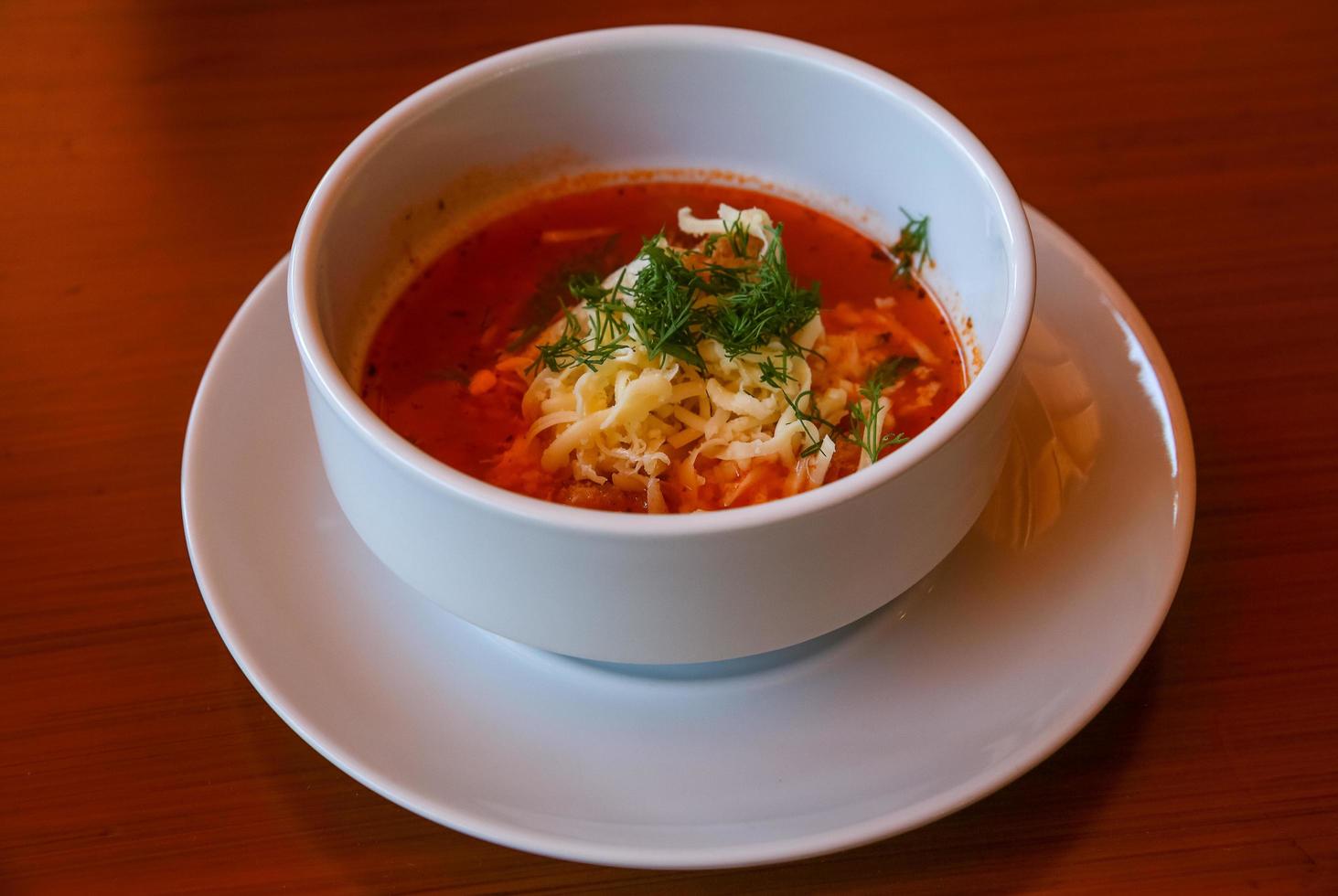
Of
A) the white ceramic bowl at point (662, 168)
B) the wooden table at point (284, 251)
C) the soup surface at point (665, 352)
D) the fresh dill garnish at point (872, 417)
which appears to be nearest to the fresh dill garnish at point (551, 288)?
the soup surface at point (665, 352)

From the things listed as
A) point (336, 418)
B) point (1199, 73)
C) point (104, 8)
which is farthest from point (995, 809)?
point (104, 8)

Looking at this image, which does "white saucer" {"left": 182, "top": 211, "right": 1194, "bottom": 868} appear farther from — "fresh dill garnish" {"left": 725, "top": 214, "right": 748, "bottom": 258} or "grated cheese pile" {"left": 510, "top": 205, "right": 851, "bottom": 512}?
"fresh dill garnish" {"left": 725, "top": 214, "right": 748, "bottom": 258}

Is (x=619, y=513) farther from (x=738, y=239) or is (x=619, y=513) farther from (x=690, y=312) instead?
(x=738, y=239)

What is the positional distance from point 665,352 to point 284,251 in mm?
897

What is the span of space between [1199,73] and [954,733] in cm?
171

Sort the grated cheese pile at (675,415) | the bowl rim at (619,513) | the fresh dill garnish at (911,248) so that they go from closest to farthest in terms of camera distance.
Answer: the bowl rim at (619,513)
the grated cheese pile at (675,415)
the fresh dill garnish at (911,248)

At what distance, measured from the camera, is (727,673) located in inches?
51.3

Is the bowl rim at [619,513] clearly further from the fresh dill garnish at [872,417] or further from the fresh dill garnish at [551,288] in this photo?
the fresh dill garnish at [551,288]

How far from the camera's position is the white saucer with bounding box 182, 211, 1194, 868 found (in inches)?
45.4

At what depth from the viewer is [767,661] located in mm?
1310

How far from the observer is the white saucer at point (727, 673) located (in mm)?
1154

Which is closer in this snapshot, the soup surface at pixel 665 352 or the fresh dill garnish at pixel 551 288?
the soup surface at pixel 665 352

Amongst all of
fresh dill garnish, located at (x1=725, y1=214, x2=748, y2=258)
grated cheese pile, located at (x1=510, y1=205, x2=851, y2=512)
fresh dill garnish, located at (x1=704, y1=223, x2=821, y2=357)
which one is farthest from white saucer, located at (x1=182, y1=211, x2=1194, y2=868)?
fresh dill garnish, located at (x1=725, y1=214, x2=748, y2=258)

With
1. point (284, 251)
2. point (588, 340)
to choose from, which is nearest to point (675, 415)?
point (588, 340)
